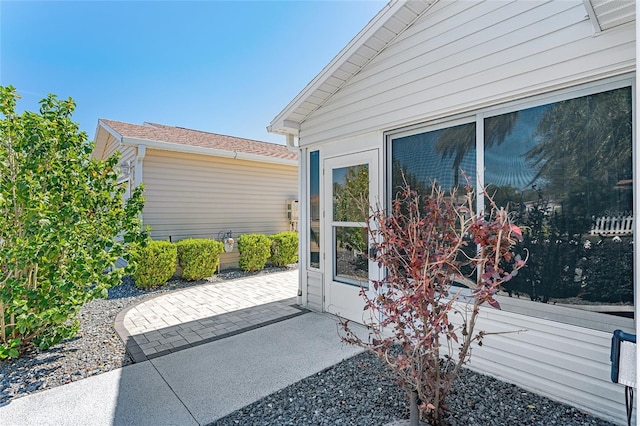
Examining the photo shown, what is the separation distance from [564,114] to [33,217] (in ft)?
16.5

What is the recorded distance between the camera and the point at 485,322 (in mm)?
3014

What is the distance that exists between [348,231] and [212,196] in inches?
205

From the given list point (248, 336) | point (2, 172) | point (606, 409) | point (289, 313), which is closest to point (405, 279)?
point (606, 409)

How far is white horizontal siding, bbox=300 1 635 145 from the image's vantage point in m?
2.40

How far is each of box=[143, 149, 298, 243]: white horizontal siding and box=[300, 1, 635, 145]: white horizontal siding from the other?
16.8ft

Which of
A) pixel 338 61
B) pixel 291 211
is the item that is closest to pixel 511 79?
pixel 338 61

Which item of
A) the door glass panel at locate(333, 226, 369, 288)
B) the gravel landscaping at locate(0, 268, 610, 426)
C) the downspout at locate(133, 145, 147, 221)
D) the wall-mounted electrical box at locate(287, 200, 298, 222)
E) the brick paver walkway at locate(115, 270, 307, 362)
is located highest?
the downspout at locate(133, 145, 147, 221)

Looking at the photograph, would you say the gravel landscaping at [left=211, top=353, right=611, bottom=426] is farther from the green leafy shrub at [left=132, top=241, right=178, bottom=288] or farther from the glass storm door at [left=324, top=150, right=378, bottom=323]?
the green leafy shrub at [left=132, top=241, right=178, bottom=288]

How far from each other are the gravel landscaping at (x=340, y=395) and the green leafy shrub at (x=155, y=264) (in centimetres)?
274

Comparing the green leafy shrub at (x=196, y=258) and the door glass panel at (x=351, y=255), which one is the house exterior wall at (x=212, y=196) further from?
the door glass panel at (x=351, y=255)

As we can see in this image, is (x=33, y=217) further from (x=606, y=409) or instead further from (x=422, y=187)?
(x=606, y=409)

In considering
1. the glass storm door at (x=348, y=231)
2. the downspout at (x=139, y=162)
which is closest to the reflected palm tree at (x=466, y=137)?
the glass storm door at (x=348, y=231)

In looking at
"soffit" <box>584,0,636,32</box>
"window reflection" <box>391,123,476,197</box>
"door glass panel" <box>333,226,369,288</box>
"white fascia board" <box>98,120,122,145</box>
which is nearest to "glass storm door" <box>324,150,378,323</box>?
"door glass panel" <box>333,226,369,288</box>

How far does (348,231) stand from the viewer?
4.39m
